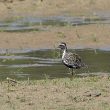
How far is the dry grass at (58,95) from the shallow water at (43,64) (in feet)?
7.23

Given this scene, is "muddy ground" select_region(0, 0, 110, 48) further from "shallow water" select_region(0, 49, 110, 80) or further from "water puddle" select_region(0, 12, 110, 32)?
"shallow water" select_region(0, 49, 110, 80)

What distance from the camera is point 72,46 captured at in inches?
821

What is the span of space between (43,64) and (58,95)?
6086 mm

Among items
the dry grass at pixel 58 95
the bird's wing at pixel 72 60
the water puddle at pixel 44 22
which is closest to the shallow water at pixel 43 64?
the bird's wing at pixel 72 60

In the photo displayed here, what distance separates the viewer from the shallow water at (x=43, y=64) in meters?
15.7

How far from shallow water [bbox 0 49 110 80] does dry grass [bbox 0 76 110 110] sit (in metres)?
2.20

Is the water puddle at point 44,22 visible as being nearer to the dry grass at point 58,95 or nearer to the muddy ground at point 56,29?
the muddy ground at point 56,29

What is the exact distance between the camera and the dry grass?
10484mm

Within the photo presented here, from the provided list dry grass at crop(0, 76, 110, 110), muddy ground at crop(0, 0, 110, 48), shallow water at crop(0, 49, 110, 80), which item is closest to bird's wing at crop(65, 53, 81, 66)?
shallow water at crop(0, 49, 110, 80)

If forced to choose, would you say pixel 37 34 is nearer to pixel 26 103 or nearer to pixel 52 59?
pixel 52 59

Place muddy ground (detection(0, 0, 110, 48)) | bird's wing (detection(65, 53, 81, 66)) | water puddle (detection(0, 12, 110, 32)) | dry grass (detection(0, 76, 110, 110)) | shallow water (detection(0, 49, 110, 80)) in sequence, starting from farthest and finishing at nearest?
water puddle (detection(0, 12, 110, 32)), muddy ground (detection(0, 0, 110, 48)), shallow water (detection(0, 49, 110, 80)), bird's wing (detection(65, 53, 81, 66)), dry grass (detection(0, 76, 110, 110))

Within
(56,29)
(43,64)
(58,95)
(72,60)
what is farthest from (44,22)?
(58,95)

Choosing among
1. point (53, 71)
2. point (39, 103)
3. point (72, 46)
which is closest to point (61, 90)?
point (39, 103)

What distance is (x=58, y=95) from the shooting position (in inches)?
446
